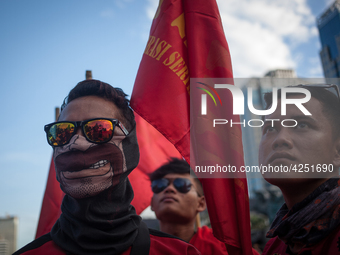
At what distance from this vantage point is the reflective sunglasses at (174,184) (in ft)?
16.0

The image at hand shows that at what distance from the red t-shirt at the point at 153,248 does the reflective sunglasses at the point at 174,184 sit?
6.58 ft

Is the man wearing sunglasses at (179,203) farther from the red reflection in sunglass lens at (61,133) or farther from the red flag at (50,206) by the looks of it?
the red reflection in sunglass lens at (61,133)

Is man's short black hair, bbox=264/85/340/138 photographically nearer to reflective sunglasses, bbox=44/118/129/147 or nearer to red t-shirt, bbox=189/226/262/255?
reflective sunglasses, bbox=44/118/129/147

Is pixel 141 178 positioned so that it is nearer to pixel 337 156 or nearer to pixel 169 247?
pixel 169 247

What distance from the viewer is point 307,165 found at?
260 cm

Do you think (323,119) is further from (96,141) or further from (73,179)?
(73,179)

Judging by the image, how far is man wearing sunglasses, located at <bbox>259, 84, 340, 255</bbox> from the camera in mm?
2373

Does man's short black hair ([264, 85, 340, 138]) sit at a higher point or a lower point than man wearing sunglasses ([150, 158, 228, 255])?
higher

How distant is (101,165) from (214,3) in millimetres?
2125

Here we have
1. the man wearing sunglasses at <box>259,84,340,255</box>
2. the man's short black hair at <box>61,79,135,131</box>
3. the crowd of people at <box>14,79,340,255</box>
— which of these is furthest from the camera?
the man's short black hair at <box>61,79,135,131</box>

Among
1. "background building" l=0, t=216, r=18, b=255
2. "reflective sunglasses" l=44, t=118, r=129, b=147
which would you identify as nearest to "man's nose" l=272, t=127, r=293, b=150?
"reflective sunglasses" l=44, t=118, r=129, b=147

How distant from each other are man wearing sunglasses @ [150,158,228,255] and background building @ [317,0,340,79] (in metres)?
54.8

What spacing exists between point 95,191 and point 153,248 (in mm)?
707

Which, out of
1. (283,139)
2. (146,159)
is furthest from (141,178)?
(283,139)
